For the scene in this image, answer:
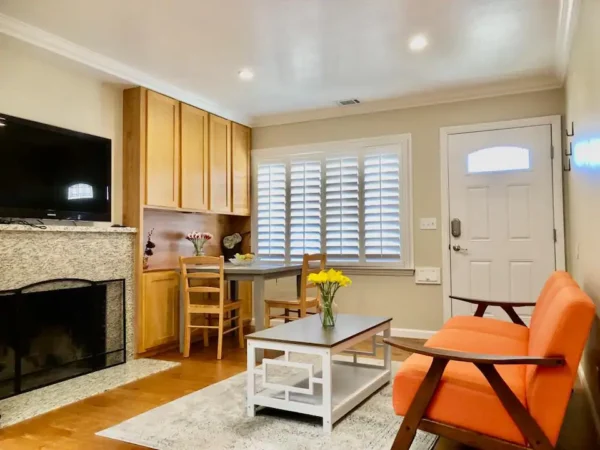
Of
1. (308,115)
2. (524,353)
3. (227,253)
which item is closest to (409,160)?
(308,115)

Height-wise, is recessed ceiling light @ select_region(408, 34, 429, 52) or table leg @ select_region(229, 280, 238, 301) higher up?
recessed ceiling light @ select_region(408, 34, 429, 52)

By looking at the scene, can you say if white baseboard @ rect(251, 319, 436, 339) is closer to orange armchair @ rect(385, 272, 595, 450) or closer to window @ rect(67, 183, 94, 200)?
orange armchair @ rect(385, 272, 595, 450)

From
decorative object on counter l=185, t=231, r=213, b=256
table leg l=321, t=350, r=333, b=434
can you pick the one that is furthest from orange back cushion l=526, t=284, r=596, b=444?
decorative object on counter l=185, t=231, r=213, b=256

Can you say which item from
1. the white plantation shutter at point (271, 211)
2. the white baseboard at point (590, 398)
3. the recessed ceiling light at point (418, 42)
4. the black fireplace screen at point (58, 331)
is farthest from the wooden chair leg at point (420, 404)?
the white plantation shutter at point (271, 211)

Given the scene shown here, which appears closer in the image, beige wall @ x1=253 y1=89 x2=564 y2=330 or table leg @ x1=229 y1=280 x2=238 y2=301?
beige wall @ x1=253 y1=89 x2=564 y2=330

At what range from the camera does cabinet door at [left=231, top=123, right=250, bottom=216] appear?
566cm

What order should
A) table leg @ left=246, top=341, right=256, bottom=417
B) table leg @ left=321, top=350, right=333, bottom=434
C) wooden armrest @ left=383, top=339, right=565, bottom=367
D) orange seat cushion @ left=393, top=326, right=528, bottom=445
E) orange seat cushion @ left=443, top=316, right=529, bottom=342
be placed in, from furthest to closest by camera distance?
orange seat cushion @ left=443, top=316, right=529, bottom=342 < table leg @ left=246, top=341, right=256, bottom=417 < table leg @ left=321, top=350, right=333, bottom=434 < orange seat cushion @ left=393, top=326, right=528, bottom=445 < wooden armrest @ left=383, top=339, right=565, bottom=367

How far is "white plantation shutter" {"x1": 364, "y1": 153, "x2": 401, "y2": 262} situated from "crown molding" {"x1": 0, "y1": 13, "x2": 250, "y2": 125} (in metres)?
1.92

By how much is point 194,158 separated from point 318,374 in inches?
105

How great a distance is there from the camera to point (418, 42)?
3668 millimetres

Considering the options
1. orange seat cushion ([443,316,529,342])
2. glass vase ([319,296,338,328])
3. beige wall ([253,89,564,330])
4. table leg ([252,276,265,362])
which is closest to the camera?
orange seat cushion ([443,316,529,342])

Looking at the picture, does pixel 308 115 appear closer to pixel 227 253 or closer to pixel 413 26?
pixel 227 253

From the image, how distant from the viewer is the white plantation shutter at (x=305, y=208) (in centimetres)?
562

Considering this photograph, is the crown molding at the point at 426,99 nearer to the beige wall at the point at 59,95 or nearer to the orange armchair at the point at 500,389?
the beige wall at the point at 59,95
